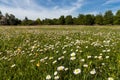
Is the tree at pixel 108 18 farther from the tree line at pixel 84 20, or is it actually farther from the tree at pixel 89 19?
the tree at pixel 89 19

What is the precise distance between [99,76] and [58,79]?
2.56ft

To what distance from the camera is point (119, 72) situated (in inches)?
166

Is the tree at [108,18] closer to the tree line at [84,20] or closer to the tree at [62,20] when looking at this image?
the tree line at [84,20]

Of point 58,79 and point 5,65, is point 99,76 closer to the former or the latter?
point 58,79

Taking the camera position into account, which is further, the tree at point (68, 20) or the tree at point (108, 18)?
the tree at point (68, 20)

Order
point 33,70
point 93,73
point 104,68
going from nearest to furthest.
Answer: point 93,73 < point 104,68 < point 33,70

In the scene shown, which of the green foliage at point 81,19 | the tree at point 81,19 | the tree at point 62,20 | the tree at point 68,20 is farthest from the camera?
the tree at point 62,20

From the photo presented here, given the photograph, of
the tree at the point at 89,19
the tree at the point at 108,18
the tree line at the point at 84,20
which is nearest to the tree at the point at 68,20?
the tree line at the point at 84,20

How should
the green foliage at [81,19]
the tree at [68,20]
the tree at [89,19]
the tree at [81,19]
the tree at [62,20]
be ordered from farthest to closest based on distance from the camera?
1. the tree at [62,20]
2. the tree at [68,20]
3. the tree at [81,19]
4. the green foliage at [81,19]
5. the tree at [89,19]

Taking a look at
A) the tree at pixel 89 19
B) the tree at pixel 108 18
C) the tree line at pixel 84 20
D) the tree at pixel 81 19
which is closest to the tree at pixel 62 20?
the tree line at pixel 84 20

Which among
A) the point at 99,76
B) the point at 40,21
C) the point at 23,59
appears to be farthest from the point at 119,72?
the point at 40,21

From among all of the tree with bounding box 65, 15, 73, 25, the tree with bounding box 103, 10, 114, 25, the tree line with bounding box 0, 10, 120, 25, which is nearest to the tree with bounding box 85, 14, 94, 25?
the tree line with bounding box 0, 10, 120, 25

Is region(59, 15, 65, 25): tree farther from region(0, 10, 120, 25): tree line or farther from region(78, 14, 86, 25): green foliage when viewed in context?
region(78, 14, 86, 25): green foliage

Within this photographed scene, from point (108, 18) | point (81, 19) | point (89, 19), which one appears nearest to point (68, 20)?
point (81, 19)
